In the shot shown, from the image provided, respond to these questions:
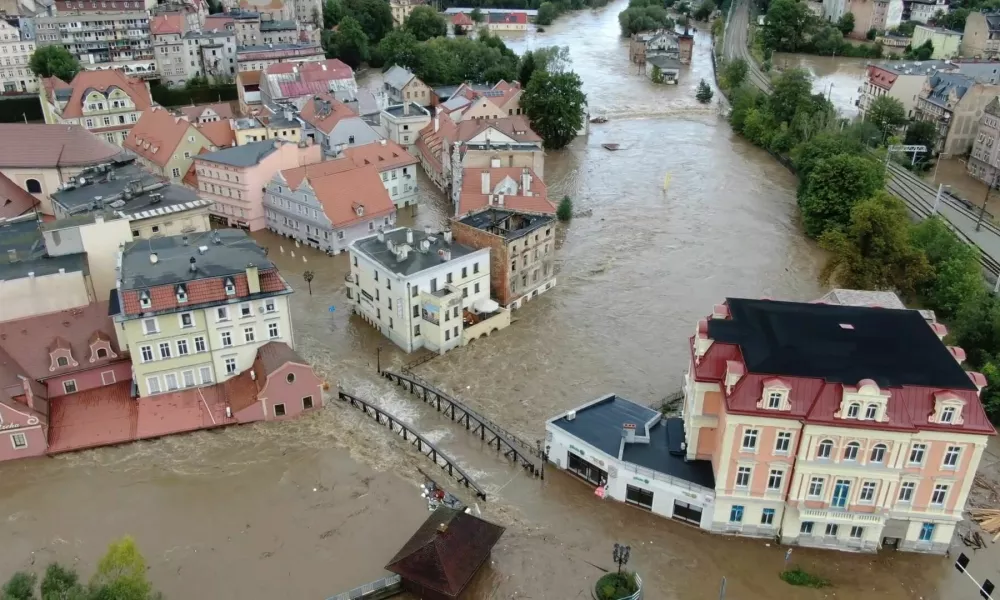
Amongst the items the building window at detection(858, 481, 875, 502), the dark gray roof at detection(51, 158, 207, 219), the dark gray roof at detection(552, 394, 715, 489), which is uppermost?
the dark gray roof at detection(51, 158, 207, 219)

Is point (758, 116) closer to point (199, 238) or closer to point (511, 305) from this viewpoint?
point (511, 305)

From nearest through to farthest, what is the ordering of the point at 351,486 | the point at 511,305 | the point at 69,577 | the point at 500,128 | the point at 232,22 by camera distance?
the point at 69,577 → the point at 351,486 → the point at 511,305 → the point at 500,128 → the point at 232,22

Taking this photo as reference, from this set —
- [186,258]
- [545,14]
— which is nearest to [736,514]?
[186,258]

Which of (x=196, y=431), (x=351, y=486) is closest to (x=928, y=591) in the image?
(x=351, y=486)

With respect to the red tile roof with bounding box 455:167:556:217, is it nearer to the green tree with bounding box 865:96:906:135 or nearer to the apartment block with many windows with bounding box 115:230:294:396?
the apartment block with many windows with bounding box 115:230:294:396

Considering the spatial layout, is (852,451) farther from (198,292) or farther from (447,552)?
(198,292)

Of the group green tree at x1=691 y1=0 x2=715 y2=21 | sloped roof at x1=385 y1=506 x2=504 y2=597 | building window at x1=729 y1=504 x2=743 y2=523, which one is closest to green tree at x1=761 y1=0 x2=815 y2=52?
green tree at x1=691 y1=0 x2=715 y2=21
